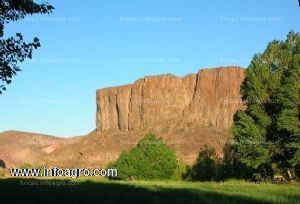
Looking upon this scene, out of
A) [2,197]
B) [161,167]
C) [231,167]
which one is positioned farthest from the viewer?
[161,167]

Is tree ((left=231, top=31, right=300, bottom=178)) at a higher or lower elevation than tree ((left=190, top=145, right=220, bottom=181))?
higher

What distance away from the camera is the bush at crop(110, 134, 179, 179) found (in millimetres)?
73562

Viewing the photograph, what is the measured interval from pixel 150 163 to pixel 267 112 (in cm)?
3115

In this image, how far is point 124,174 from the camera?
2968 inches

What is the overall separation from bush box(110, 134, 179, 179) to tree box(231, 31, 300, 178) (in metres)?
27.7

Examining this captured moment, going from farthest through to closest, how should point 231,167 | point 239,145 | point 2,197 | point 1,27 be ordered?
point 231,167 → point 239,145 → point 2,197 → point 1,27

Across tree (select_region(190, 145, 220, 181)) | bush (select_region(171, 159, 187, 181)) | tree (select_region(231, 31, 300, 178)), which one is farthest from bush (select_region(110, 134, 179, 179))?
tree (select_region(231, 31, 300, 178))

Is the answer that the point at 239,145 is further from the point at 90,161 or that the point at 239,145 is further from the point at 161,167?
the point at 90,161

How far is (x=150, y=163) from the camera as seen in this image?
2921 inches

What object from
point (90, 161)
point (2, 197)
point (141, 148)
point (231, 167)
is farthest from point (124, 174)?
point (90, 161)

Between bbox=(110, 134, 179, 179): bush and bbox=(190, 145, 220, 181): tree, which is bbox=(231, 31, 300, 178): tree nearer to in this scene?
bbox=(190, 145, 220, 181): tree

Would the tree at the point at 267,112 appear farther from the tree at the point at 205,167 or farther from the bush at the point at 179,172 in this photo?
the bush at the point at 179,172

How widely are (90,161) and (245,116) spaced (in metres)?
131

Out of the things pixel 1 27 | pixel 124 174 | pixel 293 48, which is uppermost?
pixel 293 48
